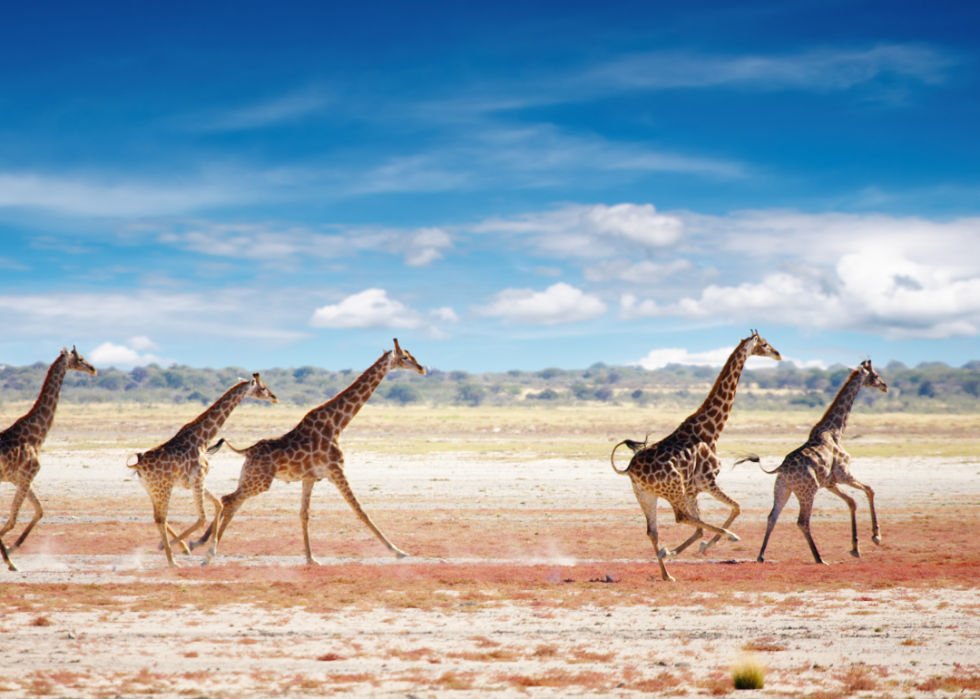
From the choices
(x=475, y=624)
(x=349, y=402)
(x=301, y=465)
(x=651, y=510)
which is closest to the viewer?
(x=475, y=624)

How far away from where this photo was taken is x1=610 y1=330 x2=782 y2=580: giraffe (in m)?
12.8

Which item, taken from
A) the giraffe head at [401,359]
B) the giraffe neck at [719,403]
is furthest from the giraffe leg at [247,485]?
the giraffe neck at [719,403]

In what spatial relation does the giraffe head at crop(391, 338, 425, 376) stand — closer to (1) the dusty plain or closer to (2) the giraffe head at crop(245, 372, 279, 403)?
(2) the giraffe head at crop(245, 372, 279, 403)

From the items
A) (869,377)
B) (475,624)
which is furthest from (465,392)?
(475,624)

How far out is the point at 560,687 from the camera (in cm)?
770

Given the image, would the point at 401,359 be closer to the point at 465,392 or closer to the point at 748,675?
the point at 748,675

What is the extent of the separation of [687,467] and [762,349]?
288 cm

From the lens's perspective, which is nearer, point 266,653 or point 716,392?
point 266,653

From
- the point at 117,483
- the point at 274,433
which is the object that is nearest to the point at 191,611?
the point at 117,483

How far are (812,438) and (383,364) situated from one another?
7.70 m

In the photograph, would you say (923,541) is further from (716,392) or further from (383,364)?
(383,364)

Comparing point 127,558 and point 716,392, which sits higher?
point 716,392

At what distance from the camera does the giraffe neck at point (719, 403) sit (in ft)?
45.4

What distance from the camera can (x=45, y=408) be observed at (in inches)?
574
